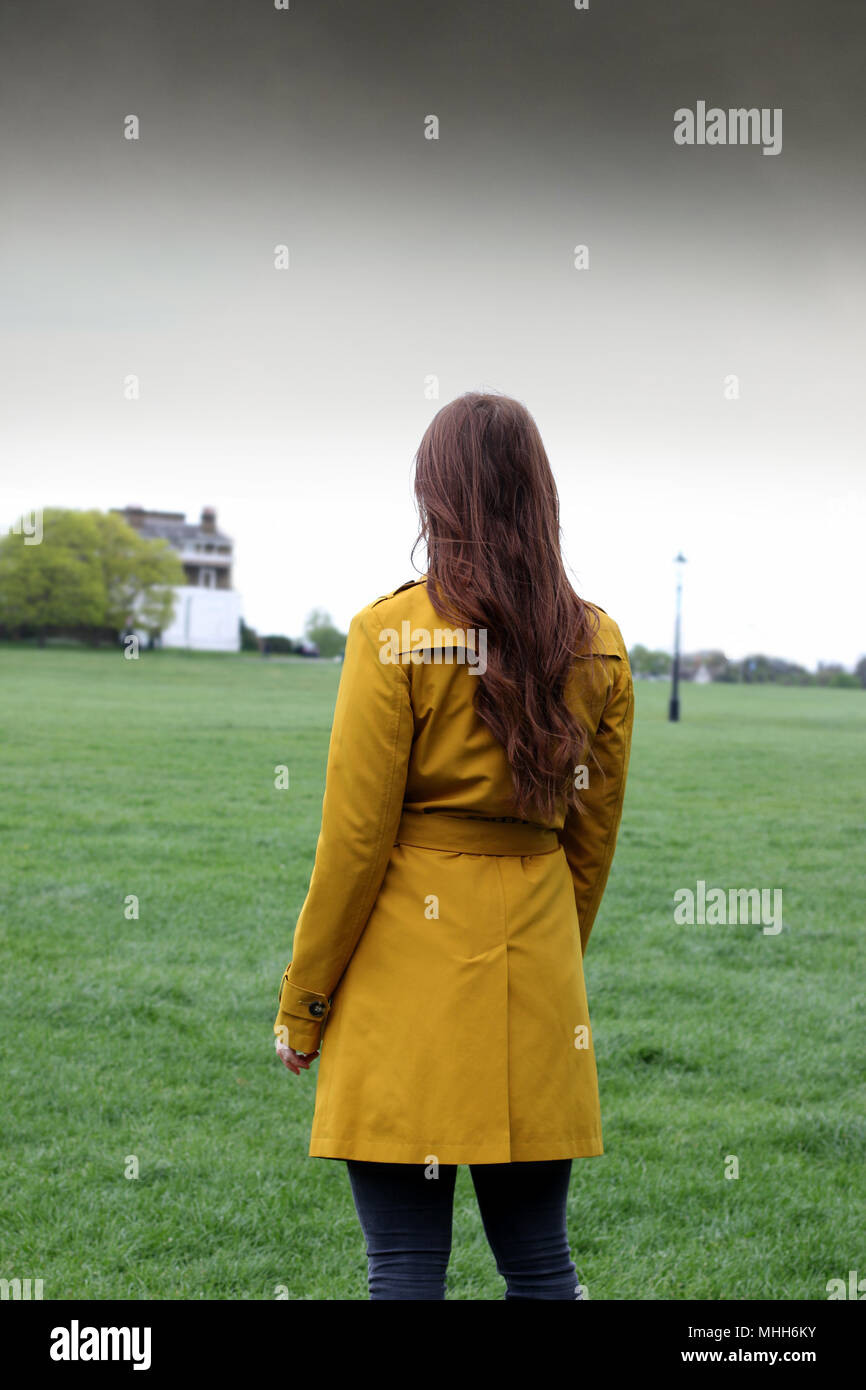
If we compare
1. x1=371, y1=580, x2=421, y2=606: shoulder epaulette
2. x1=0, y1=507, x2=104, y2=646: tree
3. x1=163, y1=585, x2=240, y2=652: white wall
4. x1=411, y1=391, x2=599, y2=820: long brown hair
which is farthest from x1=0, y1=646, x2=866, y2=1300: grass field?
x1=163, y1=585, x2=240, y2=652: white wall

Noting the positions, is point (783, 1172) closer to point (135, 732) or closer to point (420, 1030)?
point (420, 1030)

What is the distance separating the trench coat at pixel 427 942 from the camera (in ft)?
7.52

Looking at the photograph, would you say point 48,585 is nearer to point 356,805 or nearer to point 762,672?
point 762,672

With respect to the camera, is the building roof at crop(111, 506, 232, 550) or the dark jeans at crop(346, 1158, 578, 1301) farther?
the building roof at crop(111, 506, 232, 550)

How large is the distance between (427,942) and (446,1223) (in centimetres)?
59

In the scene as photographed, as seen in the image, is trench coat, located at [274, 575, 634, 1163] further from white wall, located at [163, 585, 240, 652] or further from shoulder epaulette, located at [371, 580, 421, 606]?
white wall, located at [163, 585, 240, 652]

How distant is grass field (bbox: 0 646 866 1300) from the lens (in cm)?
386

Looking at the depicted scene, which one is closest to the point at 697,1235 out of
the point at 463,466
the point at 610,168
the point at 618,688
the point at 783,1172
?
the point at 783,1172

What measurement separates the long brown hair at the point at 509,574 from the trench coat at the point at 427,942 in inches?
2.1

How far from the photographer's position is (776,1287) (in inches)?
146

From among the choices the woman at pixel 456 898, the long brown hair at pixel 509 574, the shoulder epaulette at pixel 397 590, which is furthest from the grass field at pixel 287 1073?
the shoulder epaulette at pixel 397 590

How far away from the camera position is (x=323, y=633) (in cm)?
8375

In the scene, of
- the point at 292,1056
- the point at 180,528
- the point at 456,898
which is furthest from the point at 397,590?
the point at 180,528

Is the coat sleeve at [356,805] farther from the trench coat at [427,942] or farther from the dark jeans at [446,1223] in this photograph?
the dark jeans at [446,1223]
